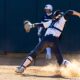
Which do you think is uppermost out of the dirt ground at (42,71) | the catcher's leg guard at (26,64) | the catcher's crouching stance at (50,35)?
the catcher's crouching stance at (50,35)

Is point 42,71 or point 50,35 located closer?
point 50,35

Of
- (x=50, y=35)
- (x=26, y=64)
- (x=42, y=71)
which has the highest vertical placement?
(x=50, y=35)

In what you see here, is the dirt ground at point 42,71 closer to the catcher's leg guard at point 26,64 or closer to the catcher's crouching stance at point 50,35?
the catcher's leg guard at point 26,64

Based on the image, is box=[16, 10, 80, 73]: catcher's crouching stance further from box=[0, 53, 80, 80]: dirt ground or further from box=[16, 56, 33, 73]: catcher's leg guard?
box=[0, 53, 80, 80]: dirt ground

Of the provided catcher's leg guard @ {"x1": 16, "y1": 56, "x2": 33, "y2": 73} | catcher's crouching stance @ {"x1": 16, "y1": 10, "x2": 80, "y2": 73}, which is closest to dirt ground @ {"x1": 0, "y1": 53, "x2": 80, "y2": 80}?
catcher's leg guard @ {"x1": 16, "y1": 56, "x2": 33, "y2": 73}

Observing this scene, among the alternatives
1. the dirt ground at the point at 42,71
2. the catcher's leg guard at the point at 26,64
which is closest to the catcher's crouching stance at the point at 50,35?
the catcher's leg guard at the point at 26,64

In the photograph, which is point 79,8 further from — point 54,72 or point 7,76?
point 7,76

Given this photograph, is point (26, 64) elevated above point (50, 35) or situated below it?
below

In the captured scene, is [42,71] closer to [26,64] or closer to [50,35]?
[26,64]

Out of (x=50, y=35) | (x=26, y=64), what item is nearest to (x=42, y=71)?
(x=26, y=64)

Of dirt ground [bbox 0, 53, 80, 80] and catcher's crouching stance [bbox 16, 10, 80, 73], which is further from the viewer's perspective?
catcher's crouching stance [bbox 16, 10, 80, 73]

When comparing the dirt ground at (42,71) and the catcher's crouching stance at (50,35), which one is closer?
the dirt ground at (42,71)

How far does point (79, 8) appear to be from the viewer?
50.2 feet

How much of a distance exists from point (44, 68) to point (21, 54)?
2416 mm
